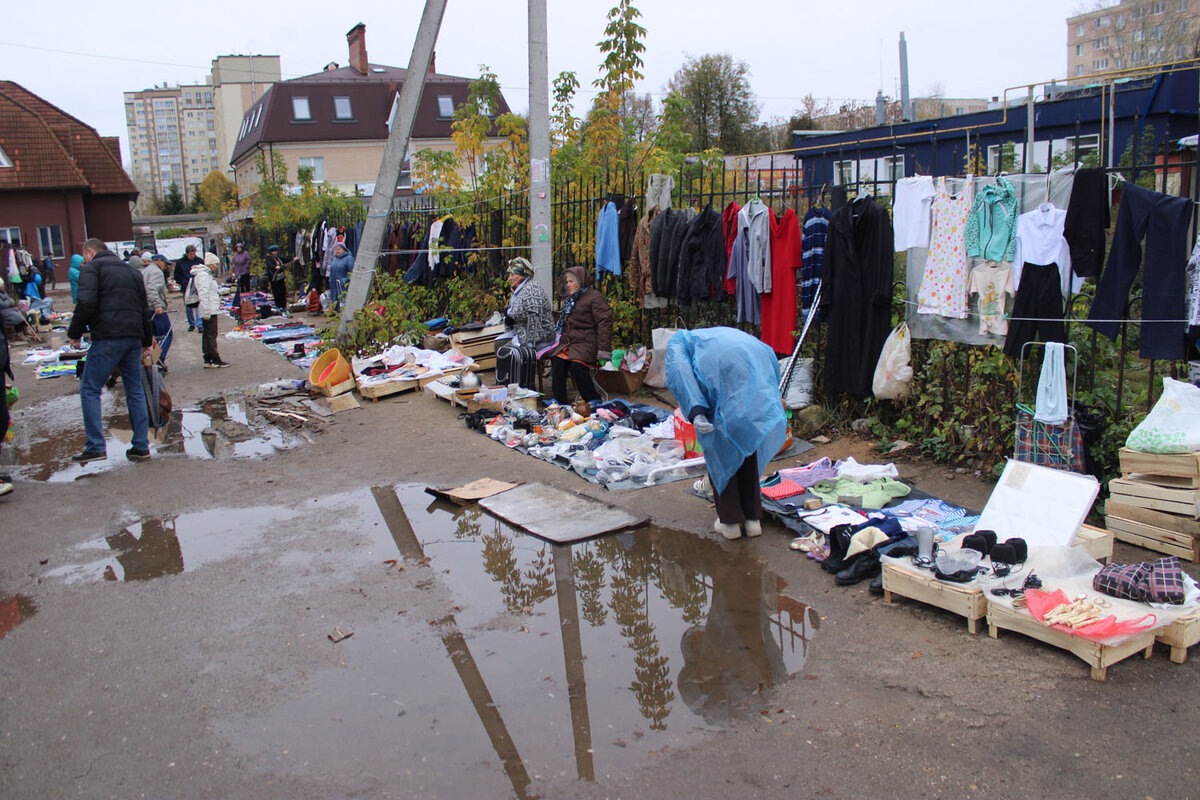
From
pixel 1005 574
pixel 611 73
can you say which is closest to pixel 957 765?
pixel 1005 574

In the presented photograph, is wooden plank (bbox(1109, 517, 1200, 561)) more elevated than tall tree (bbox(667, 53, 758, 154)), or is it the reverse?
tall tree (bbox(667, 53, 758, 154))

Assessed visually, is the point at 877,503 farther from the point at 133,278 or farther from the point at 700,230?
the point at 133,278

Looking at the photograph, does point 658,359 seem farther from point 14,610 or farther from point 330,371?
point 14,610

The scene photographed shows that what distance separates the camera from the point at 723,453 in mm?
5488

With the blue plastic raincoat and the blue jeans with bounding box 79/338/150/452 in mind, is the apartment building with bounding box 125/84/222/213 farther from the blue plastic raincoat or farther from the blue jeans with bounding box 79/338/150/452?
the blue plastic raincoat

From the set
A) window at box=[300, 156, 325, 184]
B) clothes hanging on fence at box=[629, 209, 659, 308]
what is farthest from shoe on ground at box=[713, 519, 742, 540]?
window at box=[300, 156, 325, 184]

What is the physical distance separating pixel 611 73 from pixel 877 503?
8.73 meters

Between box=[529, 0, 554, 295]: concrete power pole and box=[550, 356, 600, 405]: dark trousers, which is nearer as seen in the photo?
box=[550, 356, 600, 405]: dark trousers

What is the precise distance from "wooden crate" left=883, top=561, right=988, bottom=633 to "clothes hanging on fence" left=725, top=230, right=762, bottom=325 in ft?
12.8

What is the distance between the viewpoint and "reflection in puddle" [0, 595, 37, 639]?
15.7ft

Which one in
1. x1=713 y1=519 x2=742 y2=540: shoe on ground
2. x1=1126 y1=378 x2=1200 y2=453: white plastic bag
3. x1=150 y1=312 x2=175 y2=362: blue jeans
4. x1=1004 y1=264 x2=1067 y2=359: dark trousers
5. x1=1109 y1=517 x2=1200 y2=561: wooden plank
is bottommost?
x1=713 y1=519 x2=742 y2=540: shoe on ground

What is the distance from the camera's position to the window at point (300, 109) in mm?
44250

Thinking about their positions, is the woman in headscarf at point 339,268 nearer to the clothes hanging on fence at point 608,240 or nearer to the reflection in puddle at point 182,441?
the reflection in puddle at point 182,441

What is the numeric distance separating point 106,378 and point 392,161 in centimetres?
557
